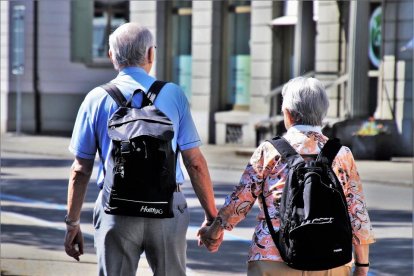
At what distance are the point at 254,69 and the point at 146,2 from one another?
14.1 ft

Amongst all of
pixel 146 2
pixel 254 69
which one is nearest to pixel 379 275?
pixel 254 69

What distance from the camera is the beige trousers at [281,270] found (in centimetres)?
505

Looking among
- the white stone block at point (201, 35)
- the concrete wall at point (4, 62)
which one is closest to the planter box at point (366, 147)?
the white stone block at point (201, 35)

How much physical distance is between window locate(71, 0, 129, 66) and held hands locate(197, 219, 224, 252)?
94.5 feet

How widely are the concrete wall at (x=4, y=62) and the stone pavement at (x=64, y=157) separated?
1227mm

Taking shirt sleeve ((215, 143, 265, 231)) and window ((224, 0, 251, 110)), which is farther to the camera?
window ((224, 0, 251, 110))

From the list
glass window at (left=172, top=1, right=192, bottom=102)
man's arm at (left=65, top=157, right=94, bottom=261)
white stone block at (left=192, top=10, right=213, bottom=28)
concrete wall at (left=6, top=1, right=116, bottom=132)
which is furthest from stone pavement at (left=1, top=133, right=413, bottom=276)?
man's arm at (left=65, top=157, right=94, bottom=261)

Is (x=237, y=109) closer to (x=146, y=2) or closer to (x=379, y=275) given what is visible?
(x=146, y=2)

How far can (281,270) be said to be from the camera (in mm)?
5090

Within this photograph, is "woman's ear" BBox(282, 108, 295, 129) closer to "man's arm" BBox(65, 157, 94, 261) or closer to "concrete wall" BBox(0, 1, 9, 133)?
"man's arm" BBox(65, 157, 94, 261)

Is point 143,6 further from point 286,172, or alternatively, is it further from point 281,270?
point 281,270

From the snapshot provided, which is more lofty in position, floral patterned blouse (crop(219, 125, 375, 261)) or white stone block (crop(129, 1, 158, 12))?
white stone block (crop(129, 1, 158, 12))

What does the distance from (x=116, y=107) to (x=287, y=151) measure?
0.83 meters

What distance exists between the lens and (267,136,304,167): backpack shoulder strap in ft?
16.8
